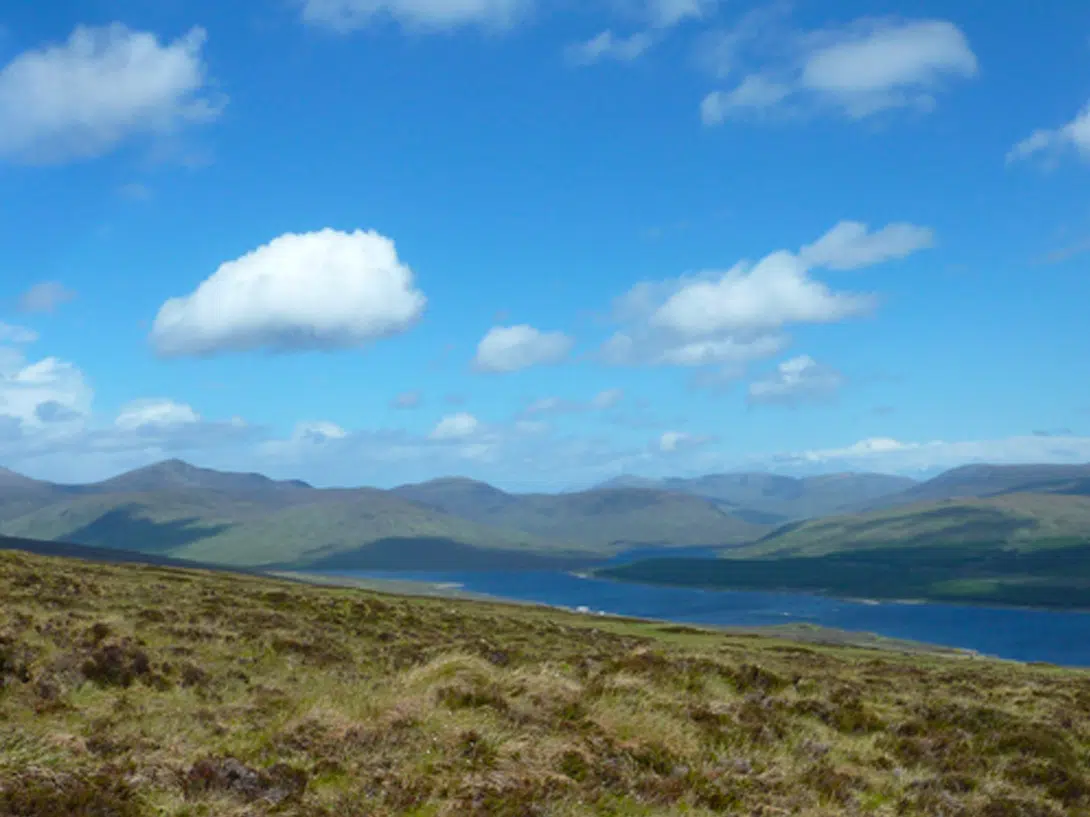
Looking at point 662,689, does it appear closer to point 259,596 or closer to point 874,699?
point 874,699

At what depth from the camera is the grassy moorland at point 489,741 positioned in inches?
446

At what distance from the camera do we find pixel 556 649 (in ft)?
143

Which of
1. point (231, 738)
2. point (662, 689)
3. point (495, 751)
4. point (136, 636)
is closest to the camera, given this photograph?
point (495, 751)

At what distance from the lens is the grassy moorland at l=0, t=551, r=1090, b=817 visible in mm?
11336

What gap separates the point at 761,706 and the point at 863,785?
Answer: 4.11 meters

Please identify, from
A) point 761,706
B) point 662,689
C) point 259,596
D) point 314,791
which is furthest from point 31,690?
point 259,596

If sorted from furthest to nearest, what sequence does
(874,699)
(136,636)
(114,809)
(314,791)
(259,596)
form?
(259,596) → (136,636) → (874,699) → (314,791) → (114,809)

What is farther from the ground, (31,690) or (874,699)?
(31,690)

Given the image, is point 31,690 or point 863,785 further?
point 31,690

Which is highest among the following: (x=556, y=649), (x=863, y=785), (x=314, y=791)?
(x=314, y=791)

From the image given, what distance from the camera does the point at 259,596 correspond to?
2072 inches

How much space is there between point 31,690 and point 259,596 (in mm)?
36259

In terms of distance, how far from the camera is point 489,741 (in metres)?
13.4

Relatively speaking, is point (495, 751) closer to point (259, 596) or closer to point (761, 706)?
point (761, 706)
